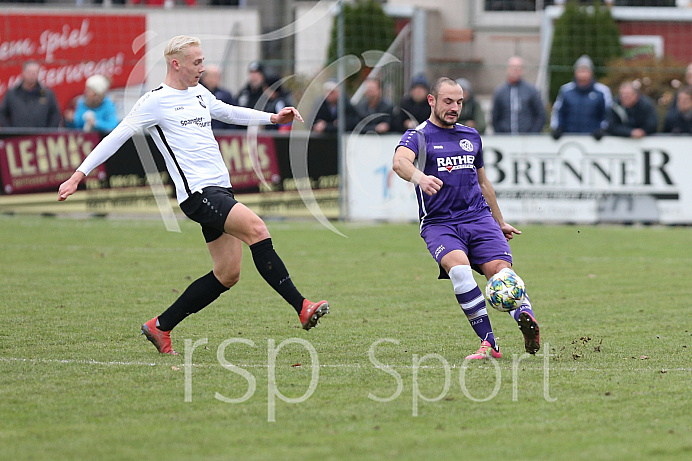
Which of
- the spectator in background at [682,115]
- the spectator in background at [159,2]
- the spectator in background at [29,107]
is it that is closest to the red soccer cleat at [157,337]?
the spectator in background at [29,107]

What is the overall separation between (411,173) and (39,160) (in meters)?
12.3

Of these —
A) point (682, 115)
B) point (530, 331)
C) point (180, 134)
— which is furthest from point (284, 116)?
point (682, 115)

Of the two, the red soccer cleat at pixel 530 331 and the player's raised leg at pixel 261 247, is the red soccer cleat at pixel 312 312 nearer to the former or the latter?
the player's raised leg at pixel 261 247

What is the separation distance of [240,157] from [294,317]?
8.89 metres

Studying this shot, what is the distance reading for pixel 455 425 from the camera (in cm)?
532

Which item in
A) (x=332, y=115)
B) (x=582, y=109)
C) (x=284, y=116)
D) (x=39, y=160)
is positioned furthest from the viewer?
(x=39, y=160)

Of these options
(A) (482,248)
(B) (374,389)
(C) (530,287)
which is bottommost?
(C) (530,287)

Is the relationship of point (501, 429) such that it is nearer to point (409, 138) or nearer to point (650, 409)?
point (650, 409)

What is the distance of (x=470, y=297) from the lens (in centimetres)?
717

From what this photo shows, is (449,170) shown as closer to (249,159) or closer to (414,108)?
(414,108)

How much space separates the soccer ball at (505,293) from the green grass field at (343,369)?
1.29 feet

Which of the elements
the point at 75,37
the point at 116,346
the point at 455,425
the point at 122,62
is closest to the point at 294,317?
the point at 116,346

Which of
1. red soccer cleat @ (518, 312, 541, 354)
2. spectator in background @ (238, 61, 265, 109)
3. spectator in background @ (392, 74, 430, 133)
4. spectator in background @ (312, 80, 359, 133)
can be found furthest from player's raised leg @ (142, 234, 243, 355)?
spectator in background @ (238, 61, 265, 109)

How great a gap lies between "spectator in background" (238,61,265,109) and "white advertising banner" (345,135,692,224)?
1747 millimetres
